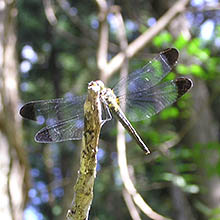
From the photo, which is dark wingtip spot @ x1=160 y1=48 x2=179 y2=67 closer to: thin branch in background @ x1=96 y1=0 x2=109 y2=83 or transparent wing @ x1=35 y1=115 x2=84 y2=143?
transparent wing @ x1=35 y1=115 x2=84 y2=143

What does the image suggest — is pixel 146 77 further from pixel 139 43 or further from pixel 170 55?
pixel 139 43

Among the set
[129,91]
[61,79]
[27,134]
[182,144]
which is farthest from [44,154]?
[129,91]

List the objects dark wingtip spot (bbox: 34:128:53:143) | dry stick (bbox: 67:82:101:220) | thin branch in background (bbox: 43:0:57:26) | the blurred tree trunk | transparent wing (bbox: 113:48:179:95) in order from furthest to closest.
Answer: thin branch in background (bbox: 43:0:57:26) → the blurred tree trunk → transparent wing (bbox: 113:48:179:95) → dark wingtip spot (bbox: 34:128:53:143) → dry stick (bbox: 67:82:101:220)

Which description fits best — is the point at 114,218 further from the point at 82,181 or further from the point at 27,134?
the point at 82,181

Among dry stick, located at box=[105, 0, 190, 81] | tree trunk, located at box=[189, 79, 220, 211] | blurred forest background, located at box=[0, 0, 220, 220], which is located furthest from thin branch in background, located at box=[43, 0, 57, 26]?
tree trunk, located at box=[189, 79, 220, 211]

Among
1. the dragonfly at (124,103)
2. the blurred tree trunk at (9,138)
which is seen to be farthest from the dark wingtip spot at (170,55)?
the blurred tree trunk at (9,138)

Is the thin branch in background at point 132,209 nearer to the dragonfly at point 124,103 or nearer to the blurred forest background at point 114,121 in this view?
the blurred forest background at point 114,121
